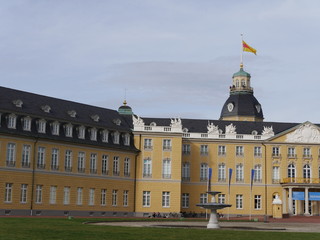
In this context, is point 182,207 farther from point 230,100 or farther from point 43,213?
point 230,100

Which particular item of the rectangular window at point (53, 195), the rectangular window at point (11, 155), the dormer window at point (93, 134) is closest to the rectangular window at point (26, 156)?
the rectangular window at point (11, 155)

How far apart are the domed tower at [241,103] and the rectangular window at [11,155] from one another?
49577 millimetres

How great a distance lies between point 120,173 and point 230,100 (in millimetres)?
36900

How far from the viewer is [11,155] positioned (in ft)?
222

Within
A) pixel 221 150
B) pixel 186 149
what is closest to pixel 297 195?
pixel 221 150

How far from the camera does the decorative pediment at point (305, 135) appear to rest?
8800 centimetres

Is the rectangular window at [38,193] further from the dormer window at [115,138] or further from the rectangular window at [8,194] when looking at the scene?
the dormer window at [115,138]

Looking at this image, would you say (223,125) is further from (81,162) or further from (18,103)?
(18,103)

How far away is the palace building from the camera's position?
69312 mm

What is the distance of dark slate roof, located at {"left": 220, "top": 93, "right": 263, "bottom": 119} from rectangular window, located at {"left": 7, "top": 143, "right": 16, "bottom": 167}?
49872mm

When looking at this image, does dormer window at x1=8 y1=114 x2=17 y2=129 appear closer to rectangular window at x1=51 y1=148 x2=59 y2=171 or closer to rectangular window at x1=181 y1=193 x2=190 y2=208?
rectangular window at x1=51 y1=148 x2=59 y2=171

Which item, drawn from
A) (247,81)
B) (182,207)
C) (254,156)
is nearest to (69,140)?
(182,207)

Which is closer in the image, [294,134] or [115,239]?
[115,239]

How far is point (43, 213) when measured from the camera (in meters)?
70.5
